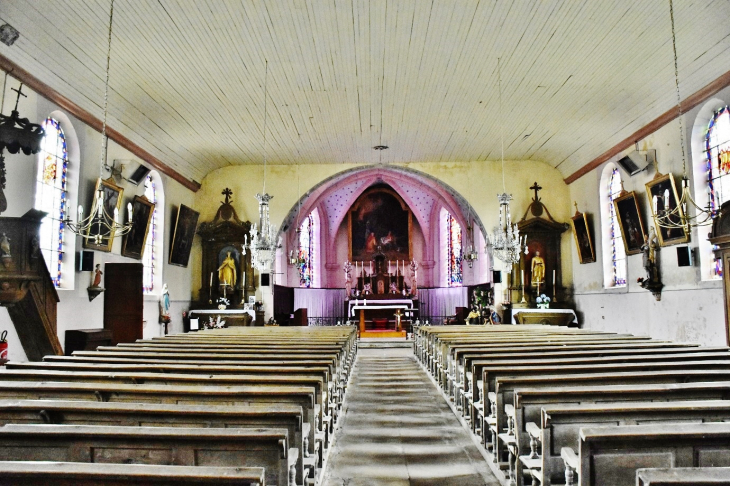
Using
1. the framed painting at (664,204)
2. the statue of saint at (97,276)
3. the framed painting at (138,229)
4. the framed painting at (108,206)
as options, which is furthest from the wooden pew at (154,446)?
the framed painting at (138,229)

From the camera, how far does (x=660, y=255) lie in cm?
1120

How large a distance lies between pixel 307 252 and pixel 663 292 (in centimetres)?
1579

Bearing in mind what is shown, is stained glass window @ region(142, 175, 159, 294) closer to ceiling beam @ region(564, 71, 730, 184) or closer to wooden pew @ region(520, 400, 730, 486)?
ceiling beam @ region(564, 71, 730, 184)

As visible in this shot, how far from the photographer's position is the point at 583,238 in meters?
15.1

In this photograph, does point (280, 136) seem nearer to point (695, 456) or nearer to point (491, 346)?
point (491, 346)

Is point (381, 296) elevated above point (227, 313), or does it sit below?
above

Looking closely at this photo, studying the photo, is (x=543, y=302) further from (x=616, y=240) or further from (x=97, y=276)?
(x=97, y=276)

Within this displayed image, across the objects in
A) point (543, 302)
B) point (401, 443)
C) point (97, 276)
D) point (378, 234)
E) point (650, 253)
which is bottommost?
point (401, 443)

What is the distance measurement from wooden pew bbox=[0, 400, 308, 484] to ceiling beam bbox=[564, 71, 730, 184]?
9.11 meters

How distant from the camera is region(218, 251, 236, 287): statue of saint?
16062 mm

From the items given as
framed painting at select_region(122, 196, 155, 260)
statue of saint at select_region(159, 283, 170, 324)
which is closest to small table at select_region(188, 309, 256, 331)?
statue of saint at select_region(159, 283, 170, 324)

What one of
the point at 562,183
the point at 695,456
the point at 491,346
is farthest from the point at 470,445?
the point at 562,183

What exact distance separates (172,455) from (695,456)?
7.48 feet

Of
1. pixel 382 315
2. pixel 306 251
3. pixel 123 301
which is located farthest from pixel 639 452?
pixel 306 251
